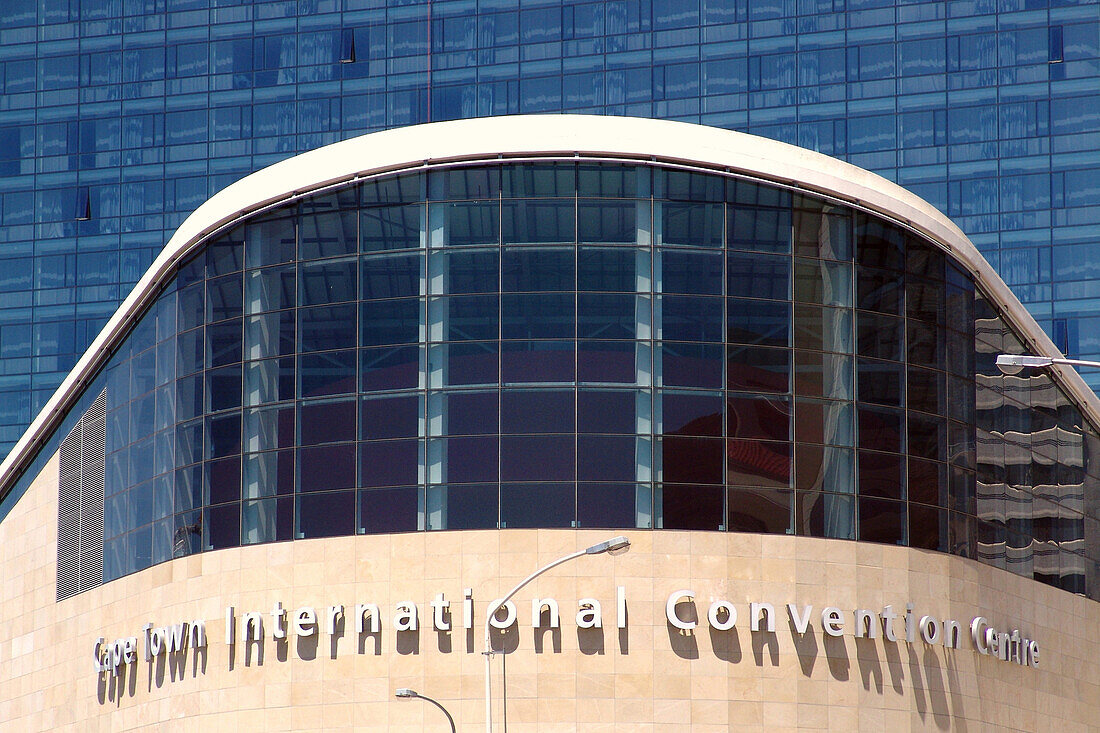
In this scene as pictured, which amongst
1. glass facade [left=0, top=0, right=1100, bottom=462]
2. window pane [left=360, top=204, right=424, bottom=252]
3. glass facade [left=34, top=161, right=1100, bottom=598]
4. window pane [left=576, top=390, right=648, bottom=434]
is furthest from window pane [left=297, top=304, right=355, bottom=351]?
glass facade [left=0, top=0, right=1100, bottom=462]

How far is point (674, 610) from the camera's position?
159 ft

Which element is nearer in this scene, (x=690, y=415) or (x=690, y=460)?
(x=690, y=460)

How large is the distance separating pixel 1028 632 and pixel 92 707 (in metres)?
31.8

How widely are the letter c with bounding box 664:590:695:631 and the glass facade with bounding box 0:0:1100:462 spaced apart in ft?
208

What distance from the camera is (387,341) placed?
165 feet

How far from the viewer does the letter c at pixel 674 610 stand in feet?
159

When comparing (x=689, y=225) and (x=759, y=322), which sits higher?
(x=689, y=225)

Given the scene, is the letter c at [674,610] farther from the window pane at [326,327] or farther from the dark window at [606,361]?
the window pane at [326,327]

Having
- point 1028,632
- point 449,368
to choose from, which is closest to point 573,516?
point 449,368

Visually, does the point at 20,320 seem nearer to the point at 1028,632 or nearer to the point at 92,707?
the point at 92,707

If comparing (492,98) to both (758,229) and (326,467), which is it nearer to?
(758,229)

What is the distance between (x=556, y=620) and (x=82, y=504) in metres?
20.4

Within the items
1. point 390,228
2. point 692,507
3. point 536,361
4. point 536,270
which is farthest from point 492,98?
point 692,507

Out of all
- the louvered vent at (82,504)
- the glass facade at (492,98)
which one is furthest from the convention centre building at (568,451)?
the glass facade at (492,98)
